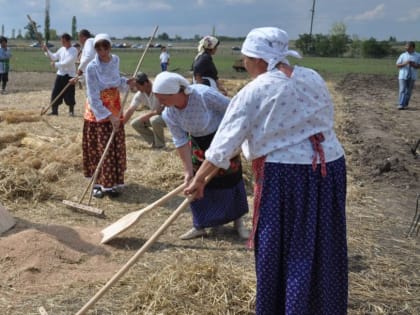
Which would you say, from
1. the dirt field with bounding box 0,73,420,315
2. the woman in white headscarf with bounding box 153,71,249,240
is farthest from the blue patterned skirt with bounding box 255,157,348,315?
the woman in white headscarf with bounding box 153,71,249,240

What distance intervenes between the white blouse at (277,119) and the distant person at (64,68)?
9.29 m

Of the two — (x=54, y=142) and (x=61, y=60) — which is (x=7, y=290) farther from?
(x=61, y=60)

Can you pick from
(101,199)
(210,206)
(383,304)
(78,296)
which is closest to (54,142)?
(101,199)

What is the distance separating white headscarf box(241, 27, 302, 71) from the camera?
2650 millimetres

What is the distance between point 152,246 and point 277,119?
2494 millimetres

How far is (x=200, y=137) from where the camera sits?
4461mm

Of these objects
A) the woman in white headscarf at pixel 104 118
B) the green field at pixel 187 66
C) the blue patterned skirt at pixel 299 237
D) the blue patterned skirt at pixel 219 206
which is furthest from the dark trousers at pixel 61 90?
the blue patterned skirt at pixel 299 237

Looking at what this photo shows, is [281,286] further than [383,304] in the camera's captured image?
No

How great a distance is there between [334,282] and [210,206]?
6.67 feet

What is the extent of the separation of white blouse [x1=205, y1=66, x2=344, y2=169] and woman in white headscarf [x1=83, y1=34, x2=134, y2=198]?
3.11m

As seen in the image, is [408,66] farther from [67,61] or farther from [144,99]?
[144,99]

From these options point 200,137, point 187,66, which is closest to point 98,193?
point 200,137

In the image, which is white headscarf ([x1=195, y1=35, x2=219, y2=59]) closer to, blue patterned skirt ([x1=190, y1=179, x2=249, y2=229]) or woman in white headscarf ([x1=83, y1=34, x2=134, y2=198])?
woman in white headscarf ([x1=83, y1=34, x2=134, y2=198])

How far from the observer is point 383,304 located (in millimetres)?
3693
